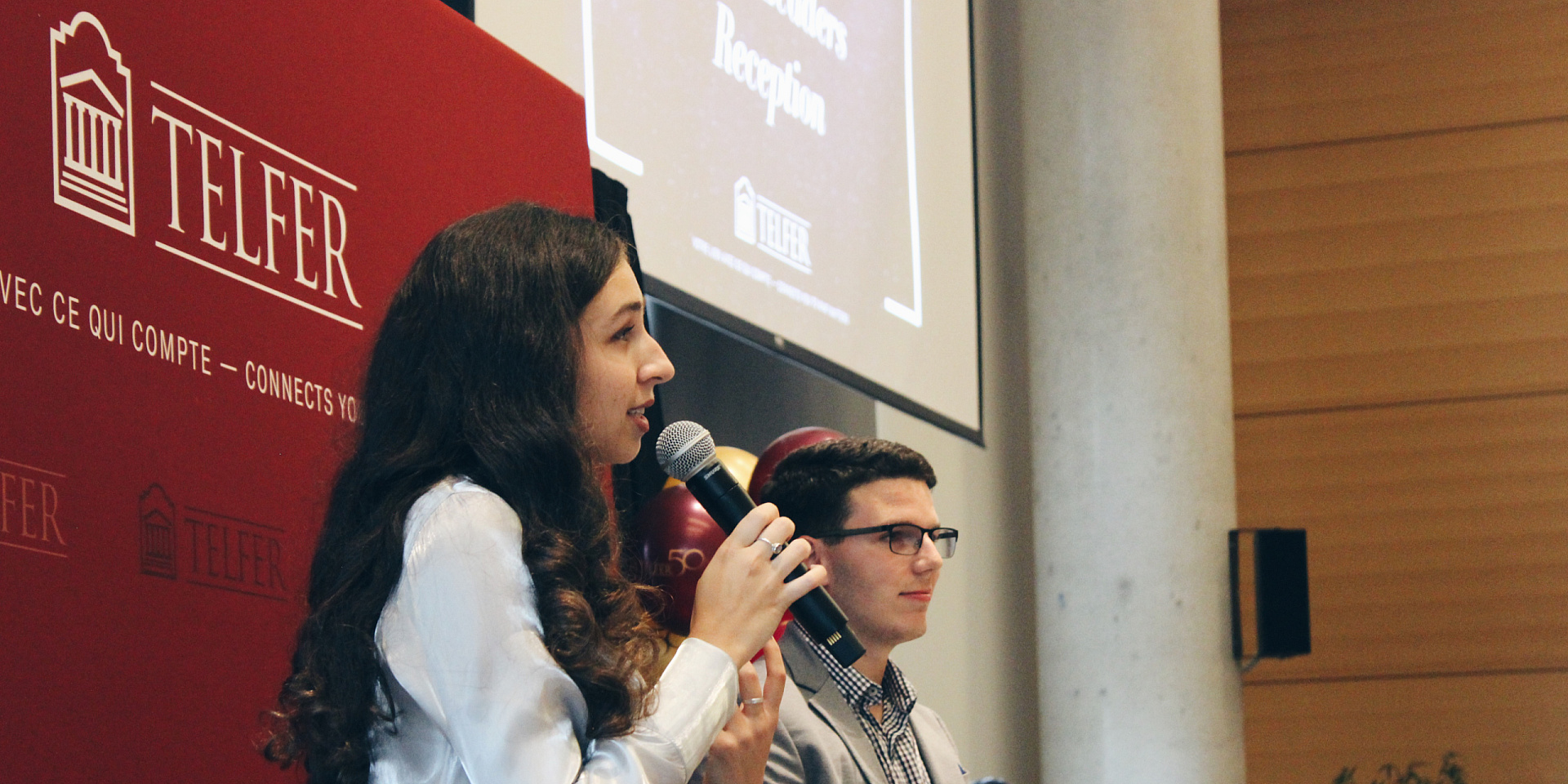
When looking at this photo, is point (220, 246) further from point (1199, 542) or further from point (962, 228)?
point (1199, 542)

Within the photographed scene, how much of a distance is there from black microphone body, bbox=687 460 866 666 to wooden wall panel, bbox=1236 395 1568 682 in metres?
5.48

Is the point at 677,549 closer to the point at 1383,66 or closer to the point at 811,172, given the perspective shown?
the point at 811,172

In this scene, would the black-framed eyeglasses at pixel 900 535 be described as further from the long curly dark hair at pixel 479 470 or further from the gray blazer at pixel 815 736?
the long curly dark hair at pixel 479 470

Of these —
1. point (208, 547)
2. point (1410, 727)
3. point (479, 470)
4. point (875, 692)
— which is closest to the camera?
point (479, 470)

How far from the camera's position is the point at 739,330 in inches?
123

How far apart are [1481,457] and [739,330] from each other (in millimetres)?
4499

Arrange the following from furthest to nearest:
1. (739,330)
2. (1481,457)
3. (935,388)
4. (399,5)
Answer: (1481,457) < (935,388) < (739,330) < (399,5)

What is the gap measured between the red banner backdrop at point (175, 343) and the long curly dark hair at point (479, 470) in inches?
5.7

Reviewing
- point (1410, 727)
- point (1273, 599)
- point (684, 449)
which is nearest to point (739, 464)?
point (684, 449)

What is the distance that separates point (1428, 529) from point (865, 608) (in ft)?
15.5

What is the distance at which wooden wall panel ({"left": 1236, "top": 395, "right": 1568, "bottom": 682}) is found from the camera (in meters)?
6.38

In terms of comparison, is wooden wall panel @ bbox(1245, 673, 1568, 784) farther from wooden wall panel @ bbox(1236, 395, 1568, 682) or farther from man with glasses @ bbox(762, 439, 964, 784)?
man with glasses @ bbox(762, 439, 964, 784)

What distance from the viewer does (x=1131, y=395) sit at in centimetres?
545

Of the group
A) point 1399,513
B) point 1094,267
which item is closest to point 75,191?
point 1094,267
